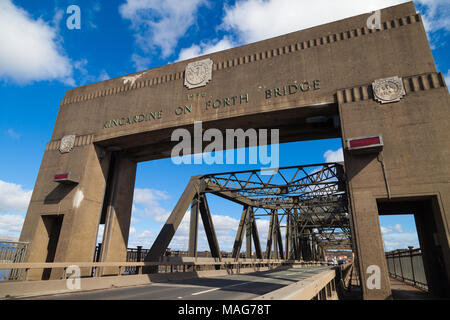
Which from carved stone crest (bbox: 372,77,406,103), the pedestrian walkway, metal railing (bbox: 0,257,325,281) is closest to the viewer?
metal railing (bbox: 0,257,325,281)

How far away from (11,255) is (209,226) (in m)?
13.9

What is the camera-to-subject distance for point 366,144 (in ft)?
41.4

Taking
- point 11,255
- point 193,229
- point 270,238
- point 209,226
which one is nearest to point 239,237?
point 209,226

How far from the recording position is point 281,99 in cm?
1611

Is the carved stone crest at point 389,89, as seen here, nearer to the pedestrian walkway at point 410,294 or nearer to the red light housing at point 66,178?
the pedestrian walkway at point 410,294

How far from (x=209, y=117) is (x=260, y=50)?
556cm

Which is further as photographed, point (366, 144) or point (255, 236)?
point (255, 236)

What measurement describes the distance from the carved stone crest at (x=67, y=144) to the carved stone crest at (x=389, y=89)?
66.7 ft

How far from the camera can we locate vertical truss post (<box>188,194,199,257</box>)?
22.1m

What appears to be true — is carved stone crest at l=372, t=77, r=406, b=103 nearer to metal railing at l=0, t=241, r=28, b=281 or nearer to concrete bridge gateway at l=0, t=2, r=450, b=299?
concrete bridge gateway at l=0, t=2, r=450, b=299

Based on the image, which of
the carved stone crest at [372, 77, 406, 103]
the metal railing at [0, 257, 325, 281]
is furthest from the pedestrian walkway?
the metal railing at [0, 257, 325, 281]

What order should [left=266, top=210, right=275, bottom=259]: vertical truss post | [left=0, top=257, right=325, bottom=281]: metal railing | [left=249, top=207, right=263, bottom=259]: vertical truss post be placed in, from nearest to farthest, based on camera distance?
[left=0, top=257, right=325, bottom=281]: metal railing < [left=249, top=207, right=263, bottom=259]: vertical truss post < [left=266, top=210, right=275, bottom=259]: vertical truss post

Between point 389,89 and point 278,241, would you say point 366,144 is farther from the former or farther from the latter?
point 278,241

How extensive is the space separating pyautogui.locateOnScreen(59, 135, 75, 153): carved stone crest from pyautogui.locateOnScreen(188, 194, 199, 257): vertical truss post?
412 inches
